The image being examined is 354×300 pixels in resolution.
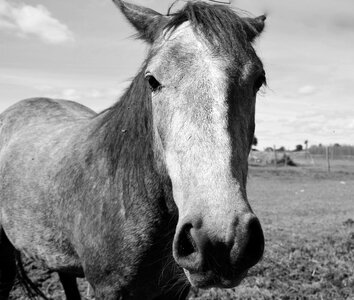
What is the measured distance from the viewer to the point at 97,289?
2.96 m

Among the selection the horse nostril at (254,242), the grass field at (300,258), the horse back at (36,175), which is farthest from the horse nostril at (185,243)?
the grass field at (300,258)

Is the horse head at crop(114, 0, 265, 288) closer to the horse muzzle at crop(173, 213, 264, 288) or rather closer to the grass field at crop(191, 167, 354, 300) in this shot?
the horse muzzle at crop(173, 213, 264, 288)

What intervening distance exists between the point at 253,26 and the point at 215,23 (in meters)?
0.59

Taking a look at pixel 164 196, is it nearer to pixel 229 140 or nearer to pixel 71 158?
pixel 229 140

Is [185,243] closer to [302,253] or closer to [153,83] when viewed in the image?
[153,83]

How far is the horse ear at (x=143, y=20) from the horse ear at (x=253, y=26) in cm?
58

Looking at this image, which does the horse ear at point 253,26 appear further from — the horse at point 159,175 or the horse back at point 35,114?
the horse back at point 35,114

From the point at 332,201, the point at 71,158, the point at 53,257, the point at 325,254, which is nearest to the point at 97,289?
the point at 53,257

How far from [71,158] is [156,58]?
1382mm

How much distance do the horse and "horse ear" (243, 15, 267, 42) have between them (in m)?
0.01

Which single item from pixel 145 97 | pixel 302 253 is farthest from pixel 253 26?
pixel 302 253

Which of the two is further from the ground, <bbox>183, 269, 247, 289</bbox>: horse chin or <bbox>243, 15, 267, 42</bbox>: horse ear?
<bbox>243, 15, 267, 42</bbox>: horse ear

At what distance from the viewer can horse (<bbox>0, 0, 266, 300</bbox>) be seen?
6.19 ft

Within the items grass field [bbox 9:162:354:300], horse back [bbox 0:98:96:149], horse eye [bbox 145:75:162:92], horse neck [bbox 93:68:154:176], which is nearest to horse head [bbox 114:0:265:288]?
horse eye [bbox 145:75:162:92]
